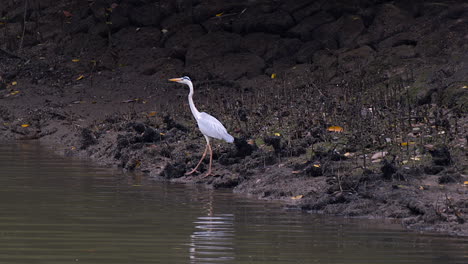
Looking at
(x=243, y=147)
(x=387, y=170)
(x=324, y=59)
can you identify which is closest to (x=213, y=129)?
(x=243, y=147)

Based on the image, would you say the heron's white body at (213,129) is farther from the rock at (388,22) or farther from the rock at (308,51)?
the rock at (388,22)

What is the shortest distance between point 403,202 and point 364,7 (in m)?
13.8

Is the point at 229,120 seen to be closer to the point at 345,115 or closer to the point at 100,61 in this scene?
the point at 345,115

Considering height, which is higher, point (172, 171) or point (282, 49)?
point (282, 49)

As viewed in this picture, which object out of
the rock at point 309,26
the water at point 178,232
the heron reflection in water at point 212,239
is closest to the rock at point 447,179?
the water at point 178,232

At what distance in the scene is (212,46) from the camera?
22984 mm

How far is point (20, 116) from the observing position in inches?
827

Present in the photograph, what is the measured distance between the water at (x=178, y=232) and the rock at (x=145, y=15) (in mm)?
13869

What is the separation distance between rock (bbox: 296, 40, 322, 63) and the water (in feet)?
35.4

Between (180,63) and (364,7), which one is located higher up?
(364,7)

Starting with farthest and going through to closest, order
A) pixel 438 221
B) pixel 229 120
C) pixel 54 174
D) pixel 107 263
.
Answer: pixel 229 120
pixel 54 174
pixel 438 221
pixel 107 263

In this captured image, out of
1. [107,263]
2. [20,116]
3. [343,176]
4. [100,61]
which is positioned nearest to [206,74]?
[100,61]

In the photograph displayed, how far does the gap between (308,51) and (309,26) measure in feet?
3.45

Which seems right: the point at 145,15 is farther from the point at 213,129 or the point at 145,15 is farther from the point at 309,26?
the point at 213,129
